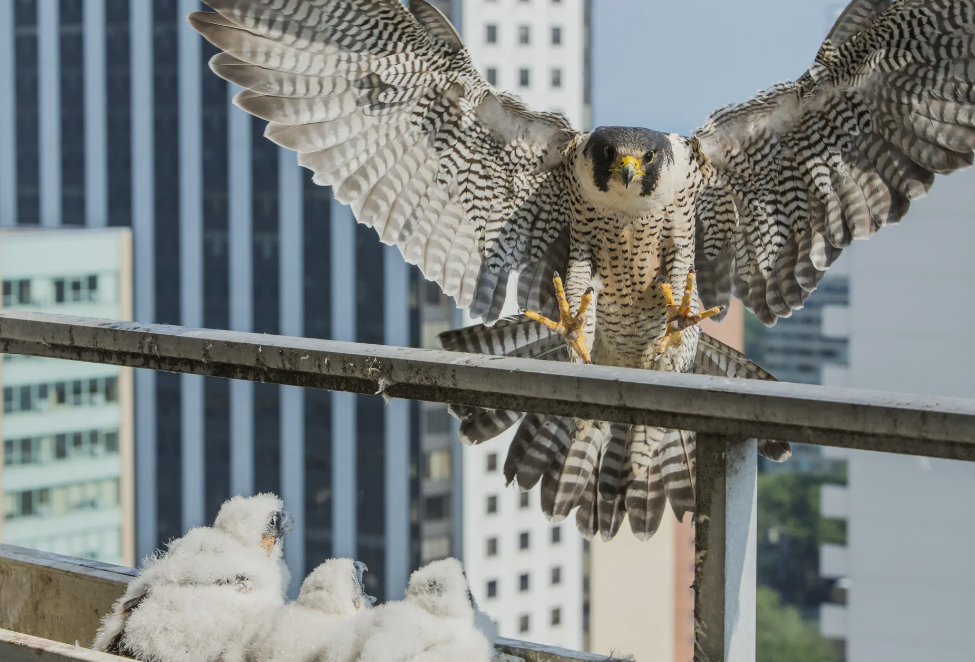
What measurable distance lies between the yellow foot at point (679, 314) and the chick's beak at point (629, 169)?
0.88ft

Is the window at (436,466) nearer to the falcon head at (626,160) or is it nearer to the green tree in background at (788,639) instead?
the green tree in background at (788,639)

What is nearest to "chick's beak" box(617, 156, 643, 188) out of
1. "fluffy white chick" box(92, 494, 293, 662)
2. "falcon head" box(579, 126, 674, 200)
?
"falcon head" box(579, 126, 674, 200)

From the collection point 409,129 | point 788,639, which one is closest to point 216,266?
point 788,639

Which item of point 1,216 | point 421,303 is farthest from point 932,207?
point 1,216

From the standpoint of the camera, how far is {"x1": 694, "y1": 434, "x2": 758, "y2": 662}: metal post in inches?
52.9

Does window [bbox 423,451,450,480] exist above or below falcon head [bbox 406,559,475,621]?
below

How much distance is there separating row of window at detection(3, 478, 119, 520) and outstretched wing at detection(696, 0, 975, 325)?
109 ft

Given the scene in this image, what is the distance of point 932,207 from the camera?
32.9m

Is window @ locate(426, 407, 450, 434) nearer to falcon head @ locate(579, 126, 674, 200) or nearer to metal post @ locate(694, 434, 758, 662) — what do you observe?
falcon head @ locate(579, 126, 674, 200)

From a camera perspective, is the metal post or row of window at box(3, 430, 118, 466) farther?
row of window at box(3, 430, 118, 466)

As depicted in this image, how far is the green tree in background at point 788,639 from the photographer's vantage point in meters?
49.1

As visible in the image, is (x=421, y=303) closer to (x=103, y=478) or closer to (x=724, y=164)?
(x=103, y=478)


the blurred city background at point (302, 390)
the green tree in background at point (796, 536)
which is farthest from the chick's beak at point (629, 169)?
the green tree in background at point (796, 536)

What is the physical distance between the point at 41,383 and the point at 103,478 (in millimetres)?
4272
